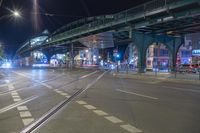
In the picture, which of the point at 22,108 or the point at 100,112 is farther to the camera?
the point at 22,108

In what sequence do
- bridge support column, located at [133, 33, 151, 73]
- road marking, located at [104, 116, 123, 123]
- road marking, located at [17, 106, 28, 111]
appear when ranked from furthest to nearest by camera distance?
bridge support column, located at [133, 33, 151, 73]
road marking, located at [17, 106, 28, 111]
road marking, located at [104, 116, 123, 123]

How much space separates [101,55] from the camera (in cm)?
14075

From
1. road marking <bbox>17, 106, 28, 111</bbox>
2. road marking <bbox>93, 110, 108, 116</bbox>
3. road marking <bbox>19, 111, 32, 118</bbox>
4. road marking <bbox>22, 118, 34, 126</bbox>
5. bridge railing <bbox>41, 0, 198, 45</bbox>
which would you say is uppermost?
bridge railing <bbox>41, 0, 198, 45</bbox>

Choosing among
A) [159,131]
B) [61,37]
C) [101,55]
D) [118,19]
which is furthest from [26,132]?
[101,55]

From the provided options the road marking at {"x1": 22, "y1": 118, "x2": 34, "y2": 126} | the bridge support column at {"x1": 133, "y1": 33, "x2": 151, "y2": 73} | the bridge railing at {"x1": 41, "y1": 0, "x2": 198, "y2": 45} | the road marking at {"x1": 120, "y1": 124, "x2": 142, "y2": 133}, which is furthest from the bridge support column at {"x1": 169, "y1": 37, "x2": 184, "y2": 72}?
the road marking at {"x1": 120, "y1": 124, "x2": 142, "y2": 133}

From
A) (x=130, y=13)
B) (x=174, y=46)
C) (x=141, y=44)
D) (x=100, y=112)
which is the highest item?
(x=130, y=13)

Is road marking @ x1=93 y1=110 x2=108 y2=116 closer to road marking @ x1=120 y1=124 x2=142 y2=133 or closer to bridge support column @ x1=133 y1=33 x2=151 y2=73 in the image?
road marking @ x1=120 y1=124 x2=142 y2=133

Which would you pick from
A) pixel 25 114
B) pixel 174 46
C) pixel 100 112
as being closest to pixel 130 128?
pixel 100 112

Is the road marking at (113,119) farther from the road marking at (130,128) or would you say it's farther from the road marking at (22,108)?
the road marking at (22,108)

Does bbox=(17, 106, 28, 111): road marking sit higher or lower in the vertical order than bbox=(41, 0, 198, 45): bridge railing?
lower

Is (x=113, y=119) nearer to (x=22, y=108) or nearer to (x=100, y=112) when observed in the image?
(x=100, y=112)

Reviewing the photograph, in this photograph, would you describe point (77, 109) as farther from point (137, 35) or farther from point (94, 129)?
point (137, 35)

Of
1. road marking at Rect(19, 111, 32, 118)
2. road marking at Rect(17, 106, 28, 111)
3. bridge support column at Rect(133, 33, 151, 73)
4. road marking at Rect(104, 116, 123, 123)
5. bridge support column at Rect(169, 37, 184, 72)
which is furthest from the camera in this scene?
bridge support column at Rect(169, 37, 184, 72)

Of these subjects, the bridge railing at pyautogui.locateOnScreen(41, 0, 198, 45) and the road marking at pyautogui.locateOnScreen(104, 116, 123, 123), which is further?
the bridge railing at pyautogui.locateOnScreen(41, 0, 198, 45)
